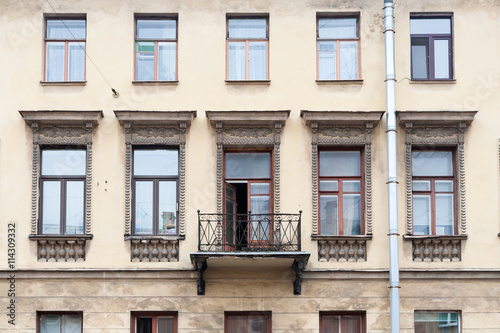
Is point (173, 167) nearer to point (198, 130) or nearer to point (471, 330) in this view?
point (198, 130)

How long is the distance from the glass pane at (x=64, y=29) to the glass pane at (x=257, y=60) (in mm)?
3998

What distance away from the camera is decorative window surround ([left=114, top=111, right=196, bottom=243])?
19.8m

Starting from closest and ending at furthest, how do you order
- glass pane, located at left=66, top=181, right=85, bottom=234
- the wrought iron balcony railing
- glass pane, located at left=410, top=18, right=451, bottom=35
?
the wrought iron balcony railing < glass pane, located at left=66, top=181, right=85, bottom=234 < glass pane, located at left=410, top=18, right=451, bottom=35

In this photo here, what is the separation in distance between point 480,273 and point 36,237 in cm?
992

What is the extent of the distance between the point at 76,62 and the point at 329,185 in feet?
21.6

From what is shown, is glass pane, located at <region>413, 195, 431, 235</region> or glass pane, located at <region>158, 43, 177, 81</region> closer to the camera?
glass pane, located at <region>413, 195, 431, 235</region>

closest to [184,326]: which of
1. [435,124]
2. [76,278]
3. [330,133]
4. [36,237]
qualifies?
[76,278]

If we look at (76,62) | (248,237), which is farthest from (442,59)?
(76,62)

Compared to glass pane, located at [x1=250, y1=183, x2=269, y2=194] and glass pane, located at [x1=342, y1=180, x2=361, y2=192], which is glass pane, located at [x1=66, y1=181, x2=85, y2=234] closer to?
glass pane, located at [x1=250, y1=183, x2=269, y2=194]

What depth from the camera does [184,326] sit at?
765 inches

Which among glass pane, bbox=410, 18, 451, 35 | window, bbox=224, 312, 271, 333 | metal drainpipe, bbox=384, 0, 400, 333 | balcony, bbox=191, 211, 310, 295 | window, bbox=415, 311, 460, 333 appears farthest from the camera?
glass pane, bbox=410, 18, 451, 35

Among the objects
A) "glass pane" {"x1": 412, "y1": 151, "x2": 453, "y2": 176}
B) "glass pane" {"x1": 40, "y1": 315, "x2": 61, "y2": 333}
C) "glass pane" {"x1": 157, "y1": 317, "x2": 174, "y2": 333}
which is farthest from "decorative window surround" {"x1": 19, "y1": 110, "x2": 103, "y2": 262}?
"glass pane" {"x1": 412, "y1": 151, "x2": 453, "y2": 176}

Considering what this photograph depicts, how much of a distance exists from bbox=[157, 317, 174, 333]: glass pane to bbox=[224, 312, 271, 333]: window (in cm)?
123

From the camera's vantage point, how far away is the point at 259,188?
20281 millimetres
